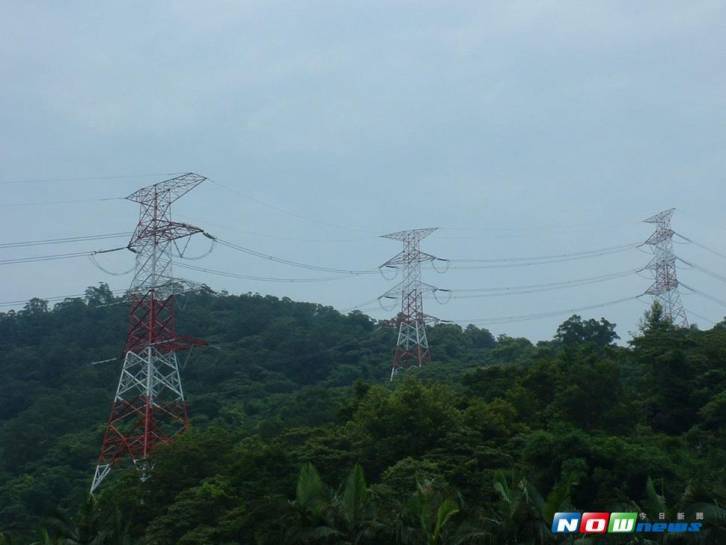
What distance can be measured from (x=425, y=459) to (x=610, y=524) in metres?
10.6

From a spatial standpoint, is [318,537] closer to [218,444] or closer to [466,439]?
[466,439]

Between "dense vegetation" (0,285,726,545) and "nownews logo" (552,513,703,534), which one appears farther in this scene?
"dense vegetation" (0,285,726,545)

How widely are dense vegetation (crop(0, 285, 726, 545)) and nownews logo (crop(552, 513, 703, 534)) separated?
1.72 ft

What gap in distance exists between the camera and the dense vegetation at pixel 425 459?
2109 cm

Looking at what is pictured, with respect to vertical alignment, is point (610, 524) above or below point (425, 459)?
below

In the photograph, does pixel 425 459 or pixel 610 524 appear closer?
pixel 610 524

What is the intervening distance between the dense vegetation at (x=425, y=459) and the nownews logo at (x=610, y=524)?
53 cm

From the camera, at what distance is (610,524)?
1848 cm

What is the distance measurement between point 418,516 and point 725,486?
23.9 feet

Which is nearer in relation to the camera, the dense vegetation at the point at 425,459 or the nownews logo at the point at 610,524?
the nownews logo at the point at 610,524

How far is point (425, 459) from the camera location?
2862 cm

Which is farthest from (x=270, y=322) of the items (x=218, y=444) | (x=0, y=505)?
(x=218, y=444)

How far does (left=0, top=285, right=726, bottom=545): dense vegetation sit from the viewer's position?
21094 millimetres

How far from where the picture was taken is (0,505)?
41.3 m
